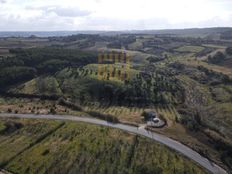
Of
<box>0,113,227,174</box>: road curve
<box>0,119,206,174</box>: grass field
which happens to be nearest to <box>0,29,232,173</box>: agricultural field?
<box>0,119,206,174</box>: grass field

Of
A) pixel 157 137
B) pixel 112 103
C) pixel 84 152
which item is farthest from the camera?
pixel 112 103

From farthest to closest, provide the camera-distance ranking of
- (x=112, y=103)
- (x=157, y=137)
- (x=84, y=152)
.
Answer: (x=112, y=103), (x=157, y=137), (x=84, y=152)

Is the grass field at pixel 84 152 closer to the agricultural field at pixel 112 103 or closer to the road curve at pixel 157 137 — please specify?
the agricultural field at pixel 112 103

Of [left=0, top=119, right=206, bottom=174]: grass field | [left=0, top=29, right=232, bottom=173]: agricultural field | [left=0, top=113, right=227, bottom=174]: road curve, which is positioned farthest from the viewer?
[left=0, top=29, right=232, bottom=173]: agricultural field

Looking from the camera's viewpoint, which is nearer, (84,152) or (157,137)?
(84,152)

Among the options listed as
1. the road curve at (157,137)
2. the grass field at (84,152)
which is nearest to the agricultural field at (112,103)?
the grass field at (84,152)

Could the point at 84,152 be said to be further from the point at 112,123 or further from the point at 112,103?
the point at 112,103

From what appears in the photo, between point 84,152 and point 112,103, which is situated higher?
point 84,152

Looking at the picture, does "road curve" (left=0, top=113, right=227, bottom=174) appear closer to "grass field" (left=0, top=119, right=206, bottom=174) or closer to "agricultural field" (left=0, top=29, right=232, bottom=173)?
"agricultural field" (left=0, top=29, right=232, bottom=173)

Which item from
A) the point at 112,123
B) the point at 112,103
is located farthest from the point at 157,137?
the point at 112,103
